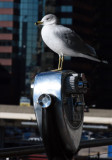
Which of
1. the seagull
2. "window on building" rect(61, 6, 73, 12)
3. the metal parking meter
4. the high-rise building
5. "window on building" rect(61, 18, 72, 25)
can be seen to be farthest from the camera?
"window on building" rect(61, 18, 72, 25)

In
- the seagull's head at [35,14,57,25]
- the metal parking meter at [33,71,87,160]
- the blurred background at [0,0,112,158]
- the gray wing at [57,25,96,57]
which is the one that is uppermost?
the seagull's head at [35,14,57,25]

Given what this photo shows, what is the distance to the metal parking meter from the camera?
13.6 ft

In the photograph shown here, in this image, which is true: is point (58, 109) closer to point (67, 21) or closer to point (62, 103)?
point (62, 103)

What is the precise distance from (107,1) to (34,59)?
33.0 metres

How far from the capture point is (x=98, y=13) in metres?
126

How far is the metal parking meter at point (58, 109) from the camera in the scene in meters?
4.14

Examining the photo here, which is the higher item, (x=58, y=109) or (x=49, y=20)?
(x=49, y=20)

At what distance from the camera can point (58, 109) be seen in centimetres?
416

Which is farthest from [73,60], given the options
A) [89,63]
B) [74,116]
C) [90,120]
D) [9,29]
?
[74,116]

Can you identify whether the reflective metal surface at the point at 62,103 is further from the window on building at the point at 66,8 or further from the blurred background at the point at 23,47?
the window on building at the point at 66,8

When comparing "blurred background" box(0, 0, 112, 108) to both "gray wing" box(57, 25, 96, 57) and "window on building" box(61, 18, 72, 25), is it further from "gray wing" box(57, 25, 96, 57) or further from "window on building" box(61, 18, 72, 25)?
"gray wing" box(57, 25, 96, 57)

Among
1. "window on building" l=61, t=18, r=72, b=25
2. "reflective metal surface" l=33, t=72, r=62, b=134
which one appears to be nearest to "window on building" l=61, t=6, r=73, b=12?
"window on building" l=61, t=18, r=72, b=25

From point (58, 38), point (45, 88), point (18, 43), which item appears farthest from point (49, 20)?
point (18, 43)

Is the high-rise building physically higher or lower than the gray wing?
lower
